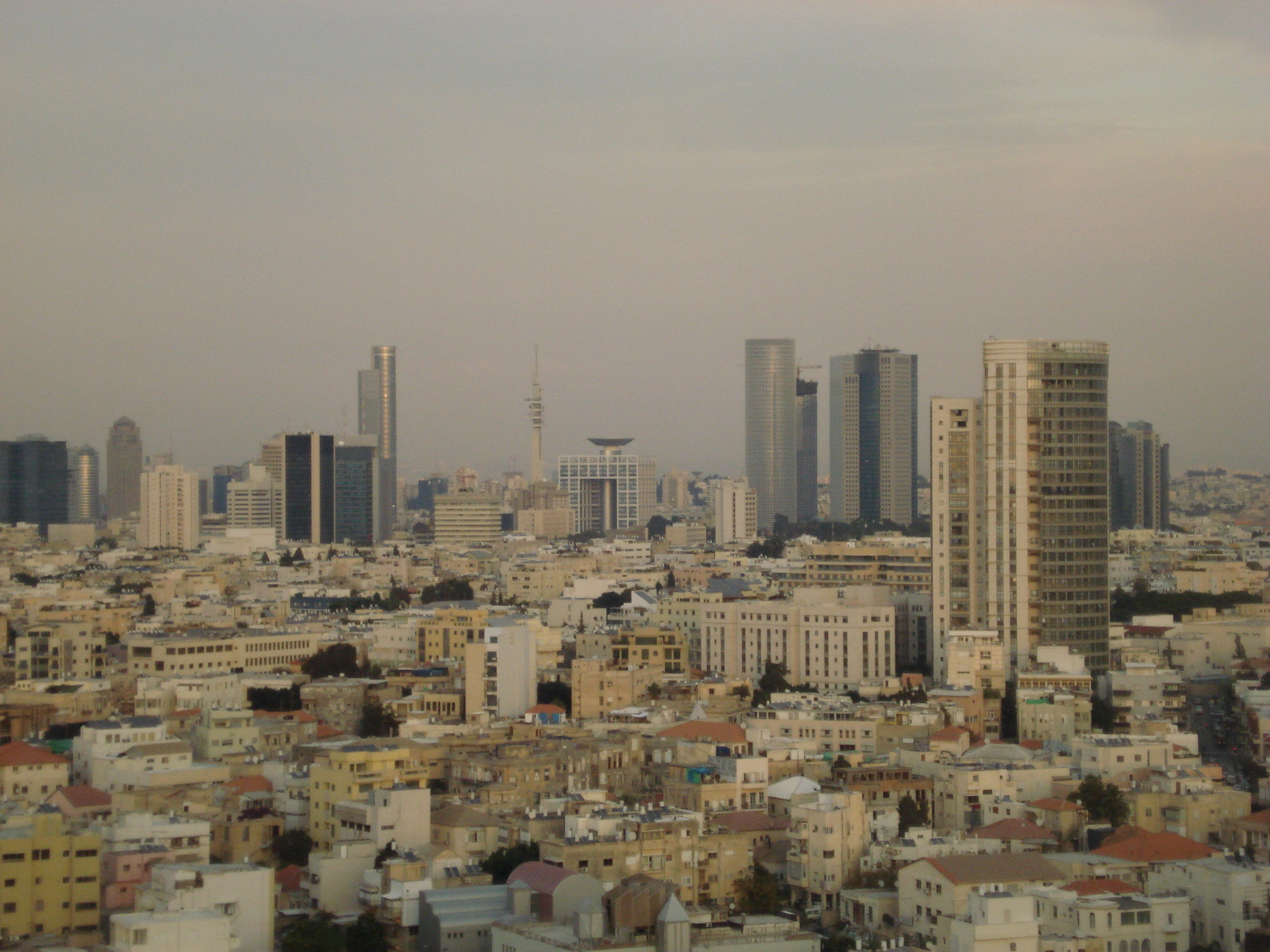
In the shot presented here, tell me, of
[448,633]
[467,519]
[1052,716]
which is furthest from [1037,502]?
[467,519]

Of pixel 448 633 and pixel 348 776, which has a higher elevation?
pixel 448 633

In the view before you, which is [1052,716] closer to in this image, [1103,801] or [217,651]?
[1103,801]

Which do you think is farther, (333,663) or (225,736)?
(333,663)

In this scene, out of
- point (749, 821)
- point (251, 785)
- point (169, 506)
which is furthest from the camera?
point (169, 506)

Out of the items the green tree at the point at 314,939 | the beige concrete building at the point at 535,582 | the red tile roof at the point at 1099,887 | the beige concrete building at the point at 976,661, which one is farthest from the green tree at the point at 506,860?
the beige concrete building at the point at 535,582

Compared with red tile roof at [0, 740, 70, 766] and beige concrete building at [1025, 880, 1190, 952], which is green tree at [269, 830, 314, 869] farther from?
beige concrete building at [1025, 880, 1190, 952]

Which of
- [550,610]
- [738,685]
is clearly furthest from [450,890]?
[550,610]

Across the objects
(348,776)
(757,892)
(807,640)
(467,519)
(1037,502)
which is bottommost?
(757,892)

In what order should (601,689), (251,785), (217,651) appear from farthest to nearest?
(217,651), (601,689), (251,785)
